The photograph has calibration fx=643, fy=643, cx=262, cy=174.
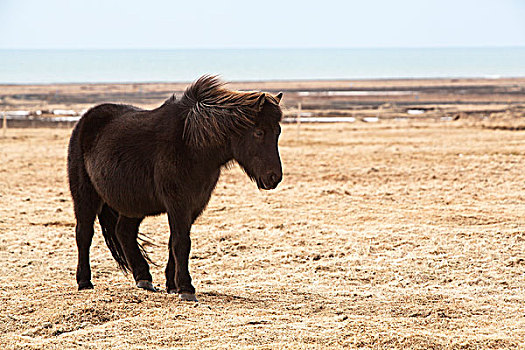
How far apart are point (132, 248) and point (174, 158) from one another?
1.32 m

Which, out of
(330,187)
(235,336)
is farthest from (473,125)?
(235,336)

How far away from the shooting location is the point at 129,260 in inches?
261

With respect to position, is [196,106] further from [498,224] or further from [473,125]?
[473,125]

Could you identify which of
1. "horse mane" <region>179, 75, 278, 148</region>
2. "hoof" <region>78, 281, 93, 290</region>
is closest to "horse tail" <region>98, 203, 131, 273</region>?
"hoof" <region>78, 281, 93, 290</region>

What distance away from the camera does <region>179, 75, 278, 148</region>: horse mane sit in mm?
5723

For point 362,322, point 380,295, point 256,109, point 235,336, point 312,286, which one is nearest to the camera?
point 235,336

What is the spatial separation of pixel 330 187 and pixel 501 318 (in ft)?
25.0

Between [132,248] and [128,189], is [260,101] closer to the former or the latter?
[128,189]

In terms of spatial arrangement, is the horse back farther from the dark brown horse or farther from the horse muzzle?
the horse muzzle

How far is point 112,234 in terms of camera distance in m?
6.83

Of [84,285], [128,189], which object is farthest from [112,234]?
[128,189]

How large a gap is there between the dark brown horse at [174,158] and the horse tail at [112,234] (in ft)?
0.78

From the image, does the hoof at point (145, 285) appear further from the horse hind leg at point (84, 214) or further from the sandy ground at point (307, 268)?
the horse hind leg at point (84, 214)

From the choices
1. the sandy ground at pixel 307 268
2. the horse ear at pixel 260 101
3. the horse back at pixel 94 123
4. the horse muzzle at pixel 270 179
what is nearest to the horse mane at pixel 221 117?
the horse ear at pixel 260 101
